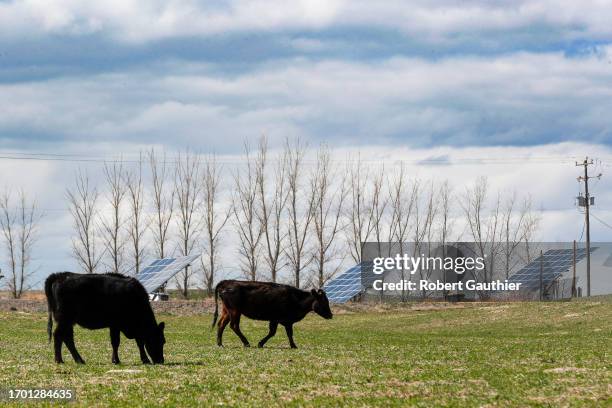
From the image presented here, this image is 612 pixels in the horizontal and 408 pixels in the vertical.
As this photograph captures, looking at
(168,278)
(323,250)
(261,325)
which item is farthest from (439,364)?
(323,250)

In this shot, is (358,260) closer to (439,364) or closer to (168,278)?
(168,278)

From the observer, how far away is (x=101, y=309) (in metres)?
22.3

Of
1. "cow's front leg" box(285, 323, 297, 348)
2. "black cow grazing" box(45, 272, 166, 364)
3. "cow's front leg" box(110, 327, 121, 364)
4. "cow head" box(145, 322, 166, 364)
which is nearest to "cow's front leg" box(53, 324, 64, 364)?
"black cow grazing" box(45, 272, 166, 364)

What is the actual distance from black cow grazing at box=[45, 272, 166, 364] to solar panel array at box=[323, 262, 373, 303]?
58768mm

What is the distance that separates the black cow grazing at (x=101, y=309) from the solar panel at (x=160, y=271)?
5866 centimetres

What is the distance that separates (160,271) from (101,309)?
64237 mm

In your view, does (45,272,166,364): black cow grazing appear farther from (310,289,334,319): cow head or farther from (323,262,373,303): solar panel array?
(323,262,373,303): solar panel array

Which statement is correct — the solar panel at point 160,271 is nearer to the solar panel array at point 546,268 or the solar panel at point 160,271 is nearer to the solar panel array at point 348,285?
the solar panel array at point 348,285

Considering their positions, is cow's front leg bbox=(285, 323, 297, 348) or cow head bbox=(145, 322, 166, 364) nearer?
cow head bbox=(145, 322, 166, 364)

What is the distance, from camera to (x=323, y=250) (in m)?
90.9

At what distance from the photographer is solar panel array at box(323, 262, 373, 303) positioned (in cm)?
8300

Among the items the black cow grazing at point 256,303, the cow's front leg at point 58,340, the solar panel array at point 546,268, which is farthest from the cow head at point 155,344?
the solar panel array at point 546,268

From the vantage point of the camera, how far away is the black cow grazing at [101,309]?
21969 millimetres

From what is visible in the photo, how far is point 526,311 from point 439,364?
42.6 metres
